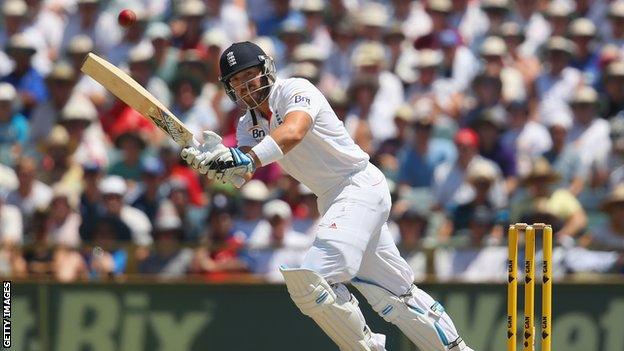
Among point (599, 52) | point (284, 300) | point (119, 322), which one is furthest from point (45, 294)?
point (599, 52)

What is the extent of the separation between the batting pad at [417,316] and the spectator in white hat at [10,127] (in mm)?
5275

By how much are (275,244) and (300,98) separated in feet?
10.9

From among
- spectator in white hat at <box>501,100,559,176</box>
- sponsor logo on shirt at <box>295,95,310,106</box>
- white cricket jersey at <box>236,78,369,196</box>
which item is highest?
sponsor logo on shirt at <box>295,95,310,106</box>

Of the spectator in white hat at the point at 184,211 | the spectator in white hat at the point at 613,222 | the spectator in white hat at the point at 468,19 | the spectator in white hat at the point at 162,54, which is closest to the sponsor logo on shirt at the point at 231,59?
the spectator in white hat at the point at 184,211

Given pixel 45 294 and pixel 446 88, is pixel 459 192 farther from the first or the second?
pixel 45 294

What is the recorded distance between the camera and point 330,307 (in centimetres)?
689

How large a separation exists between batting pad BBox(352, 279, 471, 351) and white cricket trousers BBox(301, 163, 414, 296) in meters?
0.05

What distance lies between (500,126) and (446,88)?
2.54 feet

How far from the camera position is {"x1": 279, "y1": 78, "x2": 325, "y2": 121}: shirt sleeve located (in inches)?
276

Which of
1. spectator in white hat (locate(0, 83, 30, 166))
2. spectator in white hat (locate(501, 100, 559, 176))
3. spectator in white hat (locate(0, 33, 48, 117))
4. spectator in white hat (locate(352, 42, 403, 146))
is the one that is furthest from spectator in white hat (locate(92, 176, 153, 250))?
spectator in white hat (locate(501, 100, 559, 176))

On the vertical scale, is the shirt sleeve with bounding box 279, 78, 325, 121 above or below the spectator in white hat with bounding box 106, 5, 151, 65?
below

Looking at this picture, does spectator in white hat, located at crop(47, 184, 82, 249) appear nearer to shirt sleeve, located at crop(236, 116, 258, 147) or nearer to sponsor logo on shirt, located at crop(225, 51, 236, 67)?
shirt sleeve, located at crop(236, 116, 258, 147)

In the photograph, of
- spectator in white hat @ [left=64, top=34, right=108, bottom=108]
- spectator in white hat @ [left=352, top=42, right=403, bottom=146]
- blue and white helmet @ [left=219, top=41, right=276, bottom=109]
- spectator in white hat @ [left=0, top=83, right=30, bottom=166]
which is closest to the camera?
blue and white helmet @ [left=219, top=41, right=276, bottom=109]

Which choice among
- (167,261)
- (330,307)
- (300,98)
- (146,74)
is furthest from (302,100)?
(146,74)
